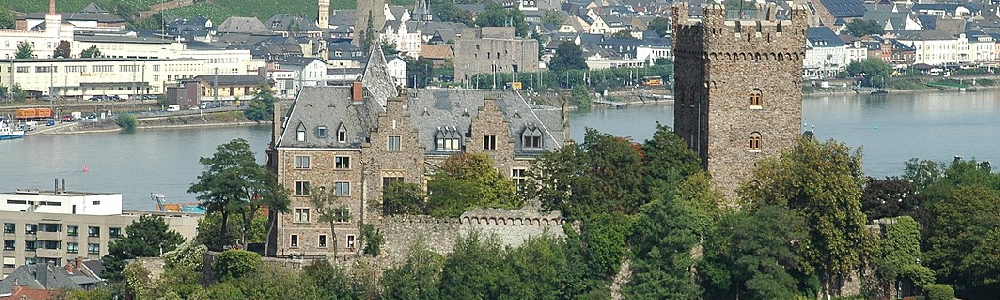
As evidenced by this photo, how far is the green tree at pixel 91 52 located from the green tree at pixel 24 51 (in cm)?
234

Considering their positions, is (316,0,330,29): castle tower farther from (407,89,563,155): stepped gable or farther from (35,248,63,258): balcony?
(407,89,563,155): stepped gable

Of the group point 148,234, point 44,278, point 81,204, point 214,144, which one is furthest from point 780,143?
point 214,144

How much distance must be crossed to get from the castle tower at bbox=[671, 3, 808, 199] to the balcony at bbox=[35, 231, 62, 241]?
18.8 metres

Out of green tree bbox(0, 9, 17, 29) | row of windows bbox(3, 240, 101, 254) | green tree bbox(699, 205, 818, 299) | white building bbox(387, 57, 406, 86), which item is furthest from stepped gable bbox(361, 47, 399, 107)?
green tree bbox(0, 9, 17, 29)

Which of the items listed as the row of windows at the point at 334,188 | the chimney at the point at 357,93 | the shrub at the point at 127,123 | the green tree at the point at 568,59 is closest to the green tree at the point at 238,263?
the row of windows at the point at 334,188

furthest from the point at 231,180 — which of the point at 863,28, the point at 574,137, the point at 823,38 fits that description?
the point at 863,28

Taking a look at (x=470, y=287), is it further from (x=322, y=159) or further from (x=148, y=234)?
(x=148, y=234)

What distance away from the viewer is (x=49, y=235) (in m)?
51.9

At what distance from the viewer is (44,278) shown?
150ft

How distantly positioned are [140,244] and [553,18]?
10823cm

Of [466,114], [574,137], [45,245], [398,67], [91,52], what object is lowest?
[45,245]

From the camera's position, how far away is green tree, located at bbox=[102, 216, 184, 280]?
138 ft

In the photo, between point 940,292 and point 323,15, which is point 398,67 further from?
point 940,292

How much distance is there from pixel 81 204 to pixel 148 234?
10.4m
